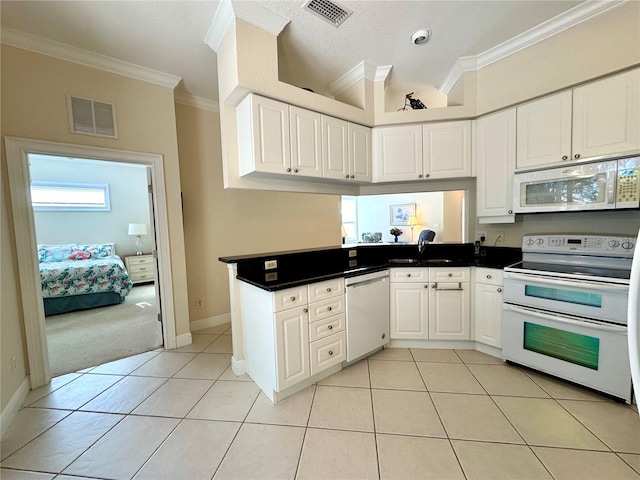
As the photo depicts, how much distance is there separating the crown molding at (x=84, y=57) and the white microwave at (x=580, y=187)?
145 inches

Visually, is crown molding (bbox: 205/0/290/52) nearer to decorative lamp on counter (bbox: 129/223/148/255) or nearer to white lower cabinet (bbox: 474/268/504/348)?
white lower cabinet (bbox: 474/268/504/348)

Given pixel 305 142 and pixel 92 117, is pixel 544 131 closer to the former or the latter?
pixel 305 142

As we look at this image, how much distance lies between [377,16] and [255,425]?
3.12m

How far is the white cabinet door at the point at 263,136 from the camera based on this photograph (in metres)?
2.06

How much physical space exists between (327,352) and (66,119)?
3072 millimetres

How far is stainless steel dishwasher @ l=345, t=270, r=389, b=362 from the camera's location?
2320 millimetres

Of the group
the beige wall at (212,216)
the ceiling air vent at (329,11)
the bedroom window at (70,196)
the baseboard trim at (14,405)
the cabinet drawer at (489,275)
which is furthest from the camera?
the bedroom window at (70,196)

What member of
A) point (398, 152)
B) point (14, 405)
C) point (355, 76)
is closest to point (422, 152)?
point (398, 152)

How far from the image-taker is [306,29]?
2092mm

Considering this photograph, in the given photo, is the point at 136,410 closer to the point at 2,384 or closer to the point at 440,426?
the point at 2,384

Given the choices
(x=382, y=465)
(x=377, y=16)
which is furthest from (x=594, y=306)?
(x=377, y=16)

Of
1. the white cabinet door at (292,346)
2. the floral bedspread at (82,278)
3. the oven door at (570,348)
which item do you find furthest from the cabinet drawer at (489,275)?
the floral bedspread at (82,278)

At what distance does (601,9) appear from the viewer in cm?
193

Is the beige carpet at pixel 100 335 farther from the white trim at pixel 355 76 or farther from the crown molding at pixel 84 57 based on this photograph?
the white trim at pixel 355 76
